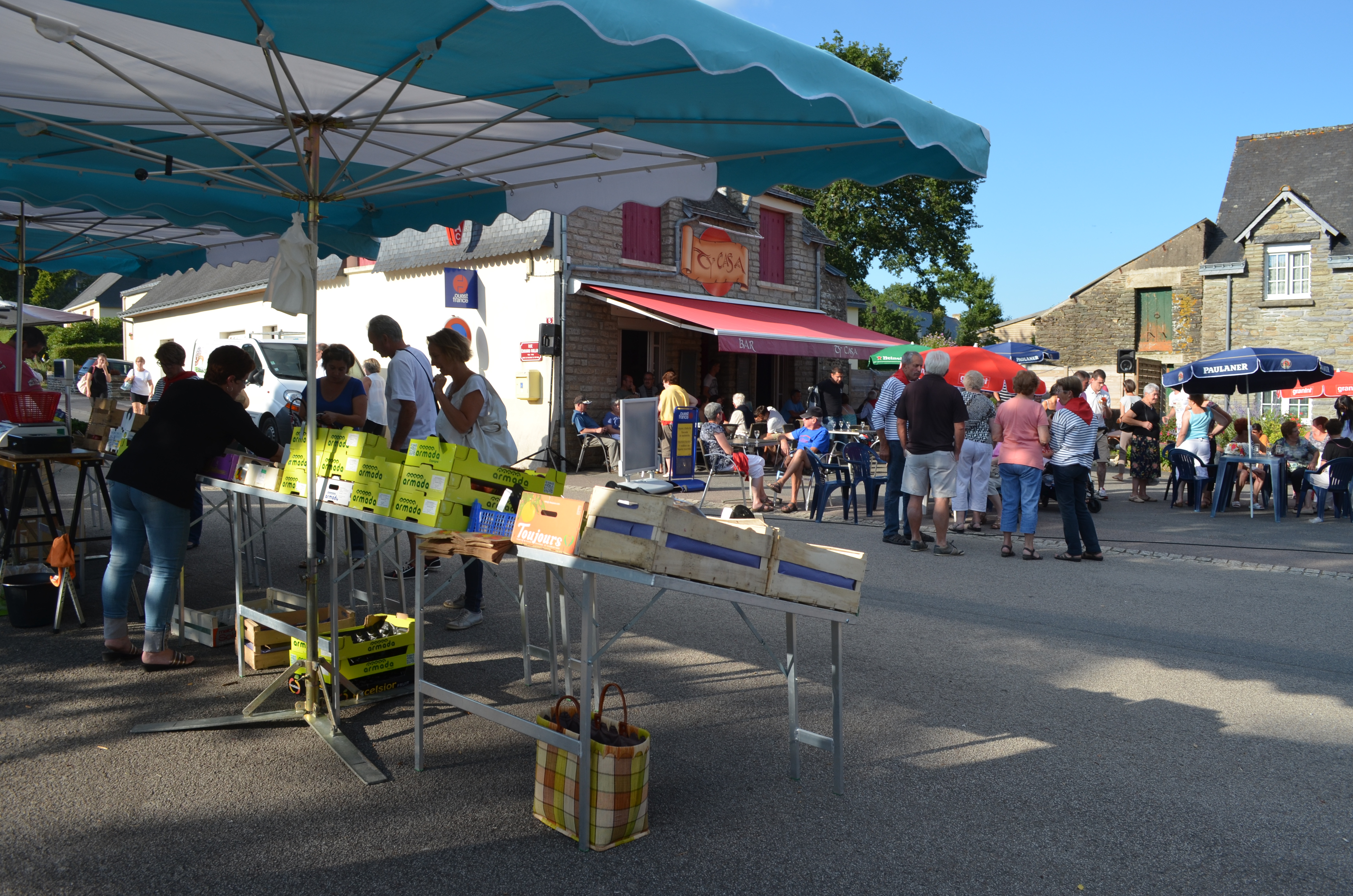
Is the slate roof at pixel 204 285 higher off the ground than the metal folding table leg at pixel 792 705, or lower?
higher

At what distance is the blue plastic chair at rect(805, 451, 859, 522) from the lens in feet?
35.5

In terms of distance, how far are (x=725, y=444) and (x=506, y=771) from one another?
800 cm

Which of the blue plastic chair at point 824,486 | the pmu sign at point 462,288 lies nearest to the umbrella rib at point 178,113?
the blue plastic chair at point 824,486

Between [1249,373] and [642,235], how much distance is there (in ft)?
34.9

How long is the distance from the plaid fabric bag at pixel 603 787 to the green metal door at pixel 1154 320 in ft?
113

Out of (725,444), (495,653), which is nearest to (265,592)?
(495,653)

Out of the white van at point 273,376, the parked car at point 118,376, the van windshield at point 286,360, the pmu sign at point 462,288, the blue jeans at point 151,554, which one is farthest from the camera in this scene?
the parked car at point 118,376

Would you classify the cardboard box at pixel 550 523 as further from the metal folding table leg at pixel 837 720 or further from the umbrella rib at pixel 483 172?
the umbrella rib at pixel 483 172

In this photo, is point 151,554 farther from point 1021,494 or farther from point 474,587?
point 1021,494

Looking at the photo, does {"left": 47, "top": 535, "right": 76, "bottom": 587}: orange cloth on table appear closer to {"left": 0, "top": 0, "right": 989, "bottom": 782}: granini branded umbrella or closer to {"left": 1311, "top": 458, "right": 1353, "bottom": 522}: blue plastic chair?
{"left": 0, "top": 0, "right": 989, "bottom": 782}: granini branded umbrella

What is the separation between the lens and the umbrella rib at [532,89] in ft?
12.4

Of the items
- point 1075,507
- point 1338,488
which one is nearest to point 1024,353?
point 1338,488

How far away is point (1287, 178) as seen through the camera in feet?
102

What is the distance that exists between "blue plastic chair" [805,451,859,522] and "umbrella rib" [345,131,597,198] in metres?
5.80
